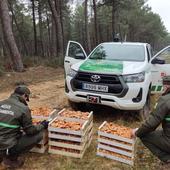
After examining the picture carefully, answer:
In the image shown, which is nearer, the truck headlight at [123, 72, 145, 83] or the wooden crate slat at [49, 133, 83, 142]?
the wooden crate slat at [49, 133, 83, 142]

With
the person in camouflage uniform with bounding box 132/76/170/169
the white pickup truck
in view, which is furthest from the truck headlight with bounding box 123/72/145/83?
the person in camouflage uniform with bounding box 132/76/170/169

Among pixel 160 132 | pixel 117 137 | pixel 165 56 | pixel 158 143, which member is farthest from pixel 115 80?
pixel 165 56

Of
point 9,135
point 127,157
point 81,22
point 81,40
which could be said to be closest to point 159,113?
point 127,157

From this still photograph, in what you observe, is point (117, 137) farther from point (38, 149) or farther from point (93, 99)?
point (93, 99)

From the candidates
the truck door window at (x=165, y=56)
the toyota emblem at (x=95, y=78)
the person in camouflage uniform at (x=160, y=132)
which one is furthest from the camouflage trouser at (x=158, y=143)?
the truck door window at (x=165, y=56)

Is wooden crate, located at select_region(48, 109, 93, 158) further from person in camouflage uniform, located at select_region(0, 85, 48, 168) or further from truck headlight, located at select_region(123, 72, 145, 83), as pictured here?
truck headlight, located at select_region(123, 72, 145, 83)

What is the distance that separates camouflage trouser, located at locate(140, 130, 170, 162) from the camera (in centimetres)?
448

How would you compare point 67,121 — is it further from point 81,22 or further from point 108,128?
point 81,22

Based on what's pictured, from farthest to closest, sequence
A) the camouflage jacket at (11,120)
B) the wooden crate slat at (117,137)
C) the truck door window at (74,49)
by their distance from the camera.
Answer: the truck door window at (74,49) → the wooden crate slat at (117,137) → the camouflage jacket at (11,120)

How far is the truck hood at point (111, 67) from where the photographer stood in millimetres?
6594

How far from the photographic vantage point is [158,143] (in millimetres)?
4531

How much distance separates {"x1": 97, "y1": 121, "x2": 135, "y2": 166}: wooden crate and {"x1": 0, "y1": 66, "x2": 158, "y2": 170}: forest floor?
9cm

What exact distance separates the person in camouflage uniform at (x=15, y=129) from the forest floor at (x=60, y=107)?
320 mm

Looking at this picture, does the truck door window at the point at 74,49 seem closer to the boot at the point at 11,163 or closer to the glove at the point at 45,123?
the glove at the point at 45,123
